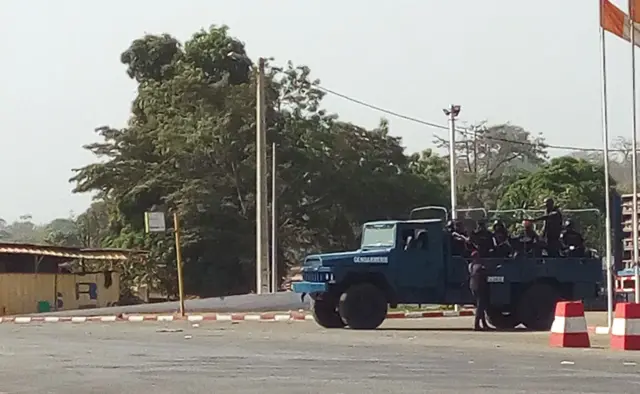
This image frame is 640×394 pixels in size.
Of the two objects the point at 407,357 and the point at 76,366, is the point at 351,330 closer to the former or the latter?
the point at 407,357

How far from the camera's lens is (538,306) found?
77.9ft

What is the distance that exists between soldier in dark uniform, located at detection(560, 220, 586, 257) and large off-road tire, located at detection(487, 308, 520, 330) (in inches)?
67.3

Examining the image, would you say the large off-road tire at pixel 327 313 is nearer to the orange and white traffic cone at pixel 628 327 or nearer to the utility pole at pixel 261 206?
the orange and white traffic cone at pixel 628 327

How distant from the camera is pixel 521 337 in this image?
69.3 ft

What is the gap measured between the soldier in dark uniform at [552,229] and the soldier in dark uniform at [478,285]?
1758 mm

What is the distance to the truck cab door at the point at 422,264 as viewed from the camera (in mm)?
23562

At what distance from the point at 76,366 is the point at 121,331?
9.04 m

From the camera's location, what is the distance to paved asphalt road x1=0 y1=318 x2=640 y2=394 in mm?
11977

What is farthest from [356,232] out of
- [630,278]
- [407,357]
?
[407,357]

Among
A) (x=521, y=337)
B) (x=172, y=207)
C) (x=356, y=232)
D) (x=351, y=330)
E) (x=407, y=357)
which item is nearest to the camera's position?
(x=407, y=357)

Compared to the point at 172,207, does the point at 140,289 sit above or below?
below

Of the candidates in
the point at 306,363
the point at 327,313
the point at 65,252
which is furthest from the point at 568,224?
the point at 65,252

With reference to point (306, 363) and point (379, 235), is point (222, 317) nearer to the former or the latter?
point (379, 235)

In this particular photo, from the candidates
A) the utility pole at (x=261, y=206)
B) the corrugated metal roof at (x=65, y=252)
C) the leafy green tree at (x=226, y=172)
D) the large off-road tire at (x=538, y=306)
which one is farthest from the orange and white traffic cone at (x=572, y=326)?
the leafy green tree at (x=226, y=172)
